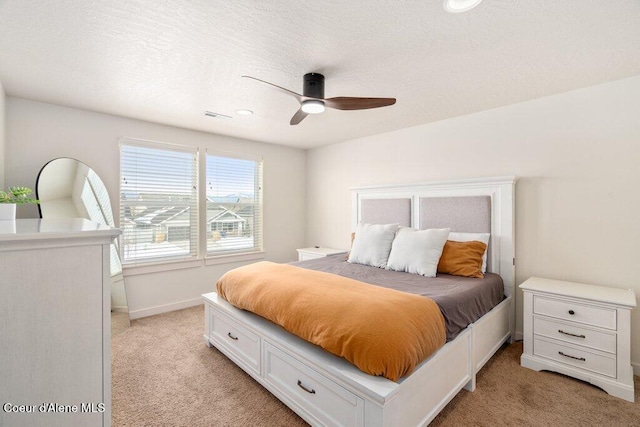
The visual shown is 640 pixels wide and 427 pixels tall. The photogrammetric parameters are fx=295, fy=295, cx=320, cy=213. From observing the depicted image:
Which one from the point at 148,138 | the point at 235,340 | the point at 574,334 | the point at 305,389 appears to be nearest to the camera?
the point at 305,389

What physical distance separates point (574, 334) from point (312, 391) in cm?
204

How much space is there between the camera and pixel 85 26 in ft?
5.53

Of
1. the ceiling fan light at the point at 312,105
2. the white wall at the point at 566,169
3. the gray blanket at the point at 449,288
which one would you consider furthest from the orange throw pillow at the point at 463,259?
the ceiling fan light at the point at 312,105

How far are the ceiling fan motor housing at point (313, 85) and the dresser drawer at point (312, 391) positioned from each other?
5.96 feet

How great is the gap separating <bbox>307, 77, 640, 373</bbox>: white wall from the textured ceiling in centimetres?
22

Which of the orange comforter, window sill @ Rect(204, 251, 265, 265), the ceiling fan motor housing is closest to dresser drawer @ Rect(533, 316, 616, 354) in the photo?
the orange comforter

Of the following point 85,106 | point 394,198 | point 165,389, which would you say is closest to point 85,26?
point 85,106

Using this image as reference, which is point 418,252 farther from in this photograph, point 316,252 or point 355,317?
point 316,252

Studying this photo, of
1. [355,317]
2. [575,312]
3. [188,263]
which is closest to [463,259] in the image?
[575,312]

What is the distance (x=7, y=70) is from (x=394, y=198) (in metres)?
3.75

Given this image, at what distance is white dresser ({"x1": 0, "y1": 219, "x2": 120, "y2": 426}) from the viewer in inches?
30.7

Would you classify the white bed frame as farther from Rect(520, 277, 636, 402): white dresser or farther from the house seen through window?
the house seen through window

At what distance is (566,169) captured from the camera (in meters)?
2.66

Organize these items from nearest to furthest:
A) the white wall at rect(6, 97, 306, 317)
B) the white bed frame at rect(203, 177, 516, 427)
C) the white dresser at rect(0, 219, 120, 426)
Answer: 1. the white dresser at rect(0, 219, 120, 426)
2. the white bed frame at rect(203, 177, 516, 427)
3. the white wall at rect(6, 97, 306, 317)
